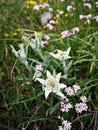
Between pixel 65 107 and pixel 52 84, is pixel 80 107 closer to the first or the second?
pixel 65 107

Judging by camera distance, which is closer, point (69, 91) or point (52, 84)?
point (52, 84)

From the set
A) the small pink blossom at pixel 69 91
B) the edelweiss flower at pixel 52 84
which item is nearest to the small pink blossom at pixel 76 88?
the small pink blossom at pixel 69 91

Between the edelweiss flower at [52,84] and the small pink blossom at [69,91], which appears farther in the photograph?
the small pink blossom at [69,91]

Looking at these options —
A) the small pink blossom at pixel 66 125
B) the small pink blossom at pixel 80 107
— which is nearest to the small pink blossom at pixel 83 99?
the small pink blossom at pixel 80 107

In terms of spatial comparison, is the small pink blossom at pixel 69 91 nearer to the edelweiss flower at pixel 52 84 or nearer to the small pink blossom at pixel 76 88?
the small pink blossom at pixel 76 88

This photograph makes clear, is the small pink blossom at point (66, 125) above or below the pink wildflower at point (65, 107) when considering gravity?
below

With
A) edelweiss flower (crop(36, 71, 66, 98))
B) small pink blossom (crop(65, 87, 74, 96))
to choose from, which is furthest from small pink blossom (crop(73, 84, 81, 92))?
edelweiss flower (crop(36, 71, 66, 98))

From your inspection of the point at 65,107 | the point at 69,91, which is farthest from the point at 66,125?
the point at 69,91

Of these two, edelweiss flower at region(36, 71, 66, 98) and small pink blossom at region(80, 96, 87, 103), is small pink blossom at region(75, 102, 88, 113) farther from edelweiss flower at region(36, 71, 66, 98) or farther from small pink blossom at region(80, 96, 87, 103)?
edelweiss flower at region(36, 71, 66, 98)

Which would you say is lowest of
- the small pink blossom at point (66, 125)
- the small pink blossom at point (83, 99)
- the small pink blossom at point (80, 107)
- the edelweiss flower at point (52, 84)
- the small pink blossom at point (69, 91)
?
the small pink blossom at point (66, 125)

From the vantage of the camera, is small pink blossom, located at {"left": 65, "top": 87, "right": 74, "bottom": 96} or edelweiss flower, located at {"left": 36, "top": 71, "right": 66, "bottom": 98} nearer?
edelweiss flower, located at {"left": 36, "top": 71, "right": 66, "bottom": 98}

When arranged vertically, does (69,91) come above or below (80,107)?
above
